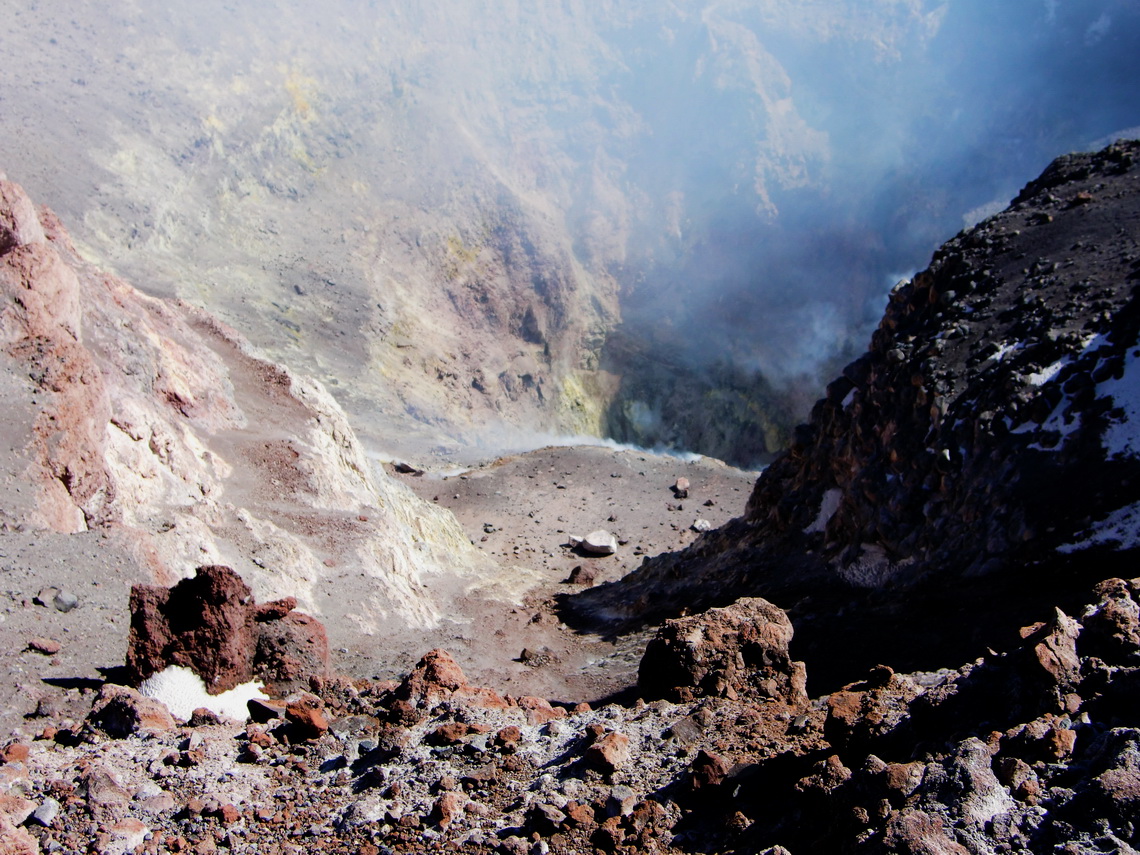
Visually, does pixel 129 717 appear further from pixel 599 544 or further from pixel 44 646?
pixel 599 544

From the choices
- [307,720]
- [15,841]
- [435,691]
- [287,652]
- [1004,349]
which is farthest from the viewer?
→ [1004,349]

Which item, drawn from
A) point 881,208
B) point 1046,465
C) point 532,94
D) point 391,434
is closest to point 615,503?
point 391,434

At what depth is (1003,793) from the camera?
4.11 metres

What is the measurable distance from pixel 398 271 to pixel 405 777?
137 ft

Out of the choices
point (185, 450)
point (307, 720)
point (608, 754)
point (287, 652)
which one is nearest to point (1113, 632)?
point (608, 754)

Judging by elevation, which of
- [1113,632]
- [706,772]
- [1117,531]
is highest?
[1117,531]

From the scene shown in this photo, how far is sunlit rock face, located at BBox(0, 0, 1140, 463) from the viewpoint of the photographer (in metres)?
39.3

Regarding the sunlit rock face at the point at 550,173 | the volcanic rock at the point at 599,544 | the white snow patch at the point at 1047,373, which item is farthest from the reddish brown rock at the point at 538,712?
the sunlit rock face at the point at 550,173

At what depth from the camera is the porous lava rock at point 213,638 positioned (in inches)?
327

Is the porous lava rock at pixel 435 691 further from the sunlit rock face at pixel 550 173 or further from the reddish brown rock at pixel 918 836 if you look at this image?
the sunlit rock face at pixel 550 173

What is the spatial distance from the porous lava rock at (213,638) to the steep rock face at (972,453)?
7.31 m

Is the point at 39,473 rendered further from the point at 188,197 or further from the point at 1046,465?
the point at 188,197

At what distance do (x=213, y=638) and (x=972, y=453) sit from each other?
11.0m

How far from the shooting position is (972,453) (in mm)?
13492
